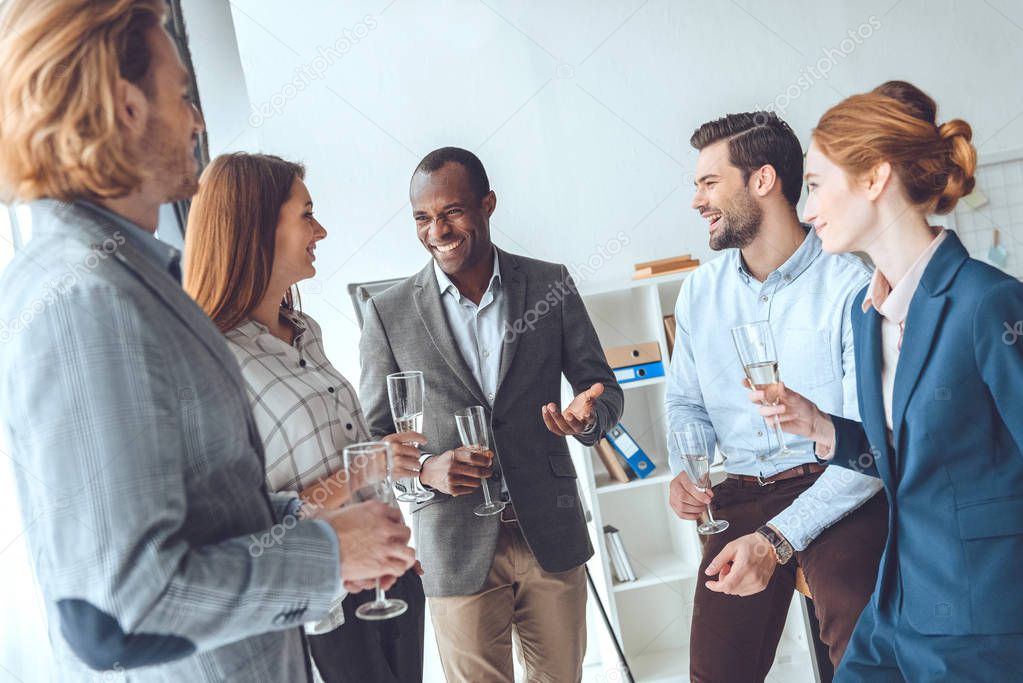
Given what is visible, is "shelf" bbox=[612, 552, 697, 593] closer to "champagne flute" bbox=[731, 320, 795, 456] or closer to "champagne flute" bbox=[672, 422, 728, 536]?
"champagne flute" bbox=[672, 422, 728, 536]

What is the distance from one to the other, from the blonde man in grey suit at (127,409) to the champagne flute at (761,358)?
0.95 metres

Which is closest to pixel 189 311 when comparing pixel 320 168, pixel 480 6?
pixel 320 168

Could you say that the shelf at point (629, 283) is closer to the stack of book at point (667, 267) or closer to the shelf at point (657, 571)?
the stack of book at point (667, 267)

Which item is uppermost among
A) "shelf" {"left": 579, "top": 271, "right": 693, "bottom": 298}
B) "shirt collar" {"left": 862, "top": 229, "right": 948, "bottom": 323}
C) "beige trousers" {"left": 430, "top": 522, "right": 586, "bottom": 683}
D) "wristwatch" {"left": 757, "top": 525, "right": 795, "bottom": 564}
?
"shelf" {"left": 579, "top": 271, "right": 693, "bottom": 298}

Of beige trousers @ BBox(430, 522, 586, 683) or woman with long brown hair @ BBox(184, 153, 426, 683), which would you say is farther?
beige trousers @ BBox(430, 522, 586, 683)

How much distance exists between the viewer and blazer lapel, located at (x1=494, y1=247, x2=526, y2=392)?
7.85 ft

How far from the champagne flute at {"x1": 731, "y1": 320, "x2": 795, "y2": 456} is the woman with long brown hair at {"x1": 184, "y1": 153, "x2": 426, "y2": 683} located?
746mm

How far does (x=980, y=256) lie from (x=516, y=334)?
9.34 ft

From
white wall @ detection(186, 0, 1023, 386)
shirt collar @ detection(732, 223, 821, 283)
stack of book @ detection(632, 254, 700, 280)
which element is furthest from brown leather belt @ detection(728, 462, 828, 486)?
white wall @ detection(186, 0, 1023, 386)

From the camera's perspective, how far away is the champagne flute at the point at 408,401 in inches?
74.8

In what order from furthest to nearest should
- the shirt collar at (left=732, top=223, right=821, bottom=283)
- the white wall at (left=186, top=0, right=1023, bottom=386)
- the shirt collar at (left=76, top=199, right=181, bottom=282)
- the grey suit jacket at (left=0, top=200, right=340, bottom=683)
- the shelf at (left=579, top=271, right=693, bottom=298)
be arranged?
the white wall at (left=186, top=0, right=1023, bottom=386) < the shelf at (left=579, top=271, right=693, bottom=298) < the shirt collar at (left=732, top=223, right=821, bottom=283) < the shirt collar at (left=76, top=199, right=181, bottom=282) < the grey suit jacket at (left=0, top=200, right=340, bottom=683)

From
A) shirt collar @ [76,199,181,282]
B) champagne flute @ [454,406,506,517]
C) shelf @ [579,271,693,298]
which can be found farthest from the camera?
shelf @ [579,271,693,298]

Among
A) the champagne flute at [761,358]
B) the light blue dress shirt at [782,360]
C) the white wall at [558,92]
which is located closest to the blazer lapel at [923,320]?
the champagne flute at [761,358]

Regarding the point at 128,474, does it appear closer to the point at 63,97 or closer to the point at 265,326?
the point at 63,97
